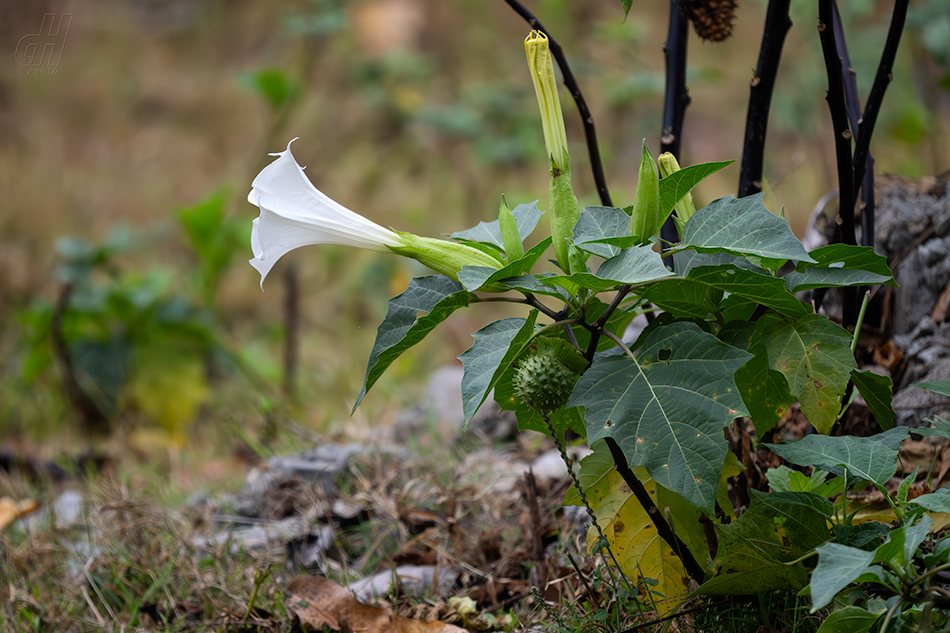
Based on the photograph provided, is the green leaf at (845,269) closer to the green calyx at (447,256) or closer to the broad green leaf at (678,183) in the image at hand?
the broad green leaf at (678,183)

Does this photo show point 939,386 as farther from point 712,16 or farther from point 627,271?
point 712,16

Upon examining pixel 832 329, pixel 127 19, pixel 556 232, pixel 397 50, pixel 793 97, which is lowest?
pixel 832 329

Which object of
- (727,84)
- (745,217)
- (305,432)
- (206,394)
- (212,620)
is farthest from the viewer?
(727,84)

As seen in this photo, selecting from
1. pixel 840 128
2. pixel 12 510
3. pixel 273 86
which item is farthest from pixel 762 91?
pixel 273 86

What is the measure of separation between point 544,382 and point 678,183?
0.29 m

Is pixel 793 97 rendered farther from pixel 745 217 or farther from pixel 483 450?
pixel 745 217

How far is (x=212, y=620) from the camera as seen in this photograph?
1.23m

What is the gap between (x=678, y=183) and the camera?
85cm

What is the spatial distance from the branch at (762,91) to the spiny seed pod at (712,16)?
0.12 m


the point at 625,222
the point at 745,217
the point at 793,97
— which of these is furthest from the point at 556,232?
the point at 793,97

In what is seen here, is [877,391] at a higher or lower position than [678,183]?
lower

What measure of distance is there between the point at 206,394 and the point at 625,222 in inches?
115

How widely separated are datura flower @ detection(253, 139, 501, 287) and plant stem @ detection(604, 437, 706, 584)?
282mm

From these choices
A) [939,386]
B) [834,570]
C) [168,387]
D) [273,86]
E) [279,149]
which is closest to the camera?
[834,570]
